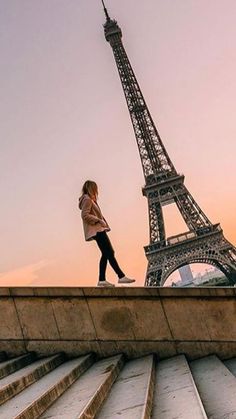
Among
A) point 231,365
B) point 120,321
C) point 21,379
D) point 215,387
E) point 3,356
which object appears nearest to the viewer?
point 215,387

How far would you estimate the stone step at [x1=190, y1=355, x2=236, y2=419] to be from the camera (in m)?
3.30

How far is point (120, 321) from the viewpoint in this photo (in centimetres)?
585

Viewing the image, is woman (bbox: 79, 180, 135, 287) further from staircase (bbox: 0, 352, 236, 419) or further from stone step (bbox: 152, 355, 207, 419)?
stone step (bbox: 152, 355, 207, 419)

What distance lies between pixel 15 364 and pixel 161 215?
37.2 m

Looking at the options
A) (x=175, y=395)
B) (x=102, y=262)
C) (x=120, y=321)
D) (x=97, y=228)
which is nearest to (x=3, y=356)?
(x=120, y=321)

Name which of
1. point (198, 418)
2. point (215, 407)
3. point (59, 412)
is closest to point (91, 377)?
point (59, 412)

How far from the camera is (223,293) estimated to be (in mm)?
5766

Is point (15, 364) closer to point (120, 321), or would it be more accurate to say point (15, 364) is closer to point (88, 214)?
point (120, 321)

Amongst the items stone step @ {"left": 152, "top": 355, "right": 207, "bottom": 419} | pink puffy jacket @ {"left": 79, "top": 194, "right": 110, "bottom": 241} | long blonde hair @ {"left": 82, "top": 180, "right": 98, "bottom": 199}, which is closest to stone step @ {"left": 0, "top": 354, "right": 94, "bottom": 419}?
stone step @ {"left": 152, "top": 355, "right": 207, "bottom": 419}

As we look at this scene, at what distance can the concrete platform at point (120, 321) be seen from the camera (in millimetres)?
5703

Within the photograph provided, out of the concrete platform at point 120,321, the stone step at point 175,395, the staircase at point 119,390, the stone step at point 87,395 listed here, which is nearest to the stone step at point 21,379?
the staircase at point 119,390

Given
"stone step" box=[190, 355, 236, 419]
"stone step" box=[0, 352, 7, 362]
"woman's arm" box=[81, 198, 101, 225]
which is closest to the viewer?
"stone step" box=[190, 355, 236, 419]

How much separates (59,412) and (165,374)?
64.7 inches

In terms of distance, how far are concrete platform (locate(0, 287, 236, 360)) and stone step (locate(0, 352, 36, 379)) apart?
284 millimetres
